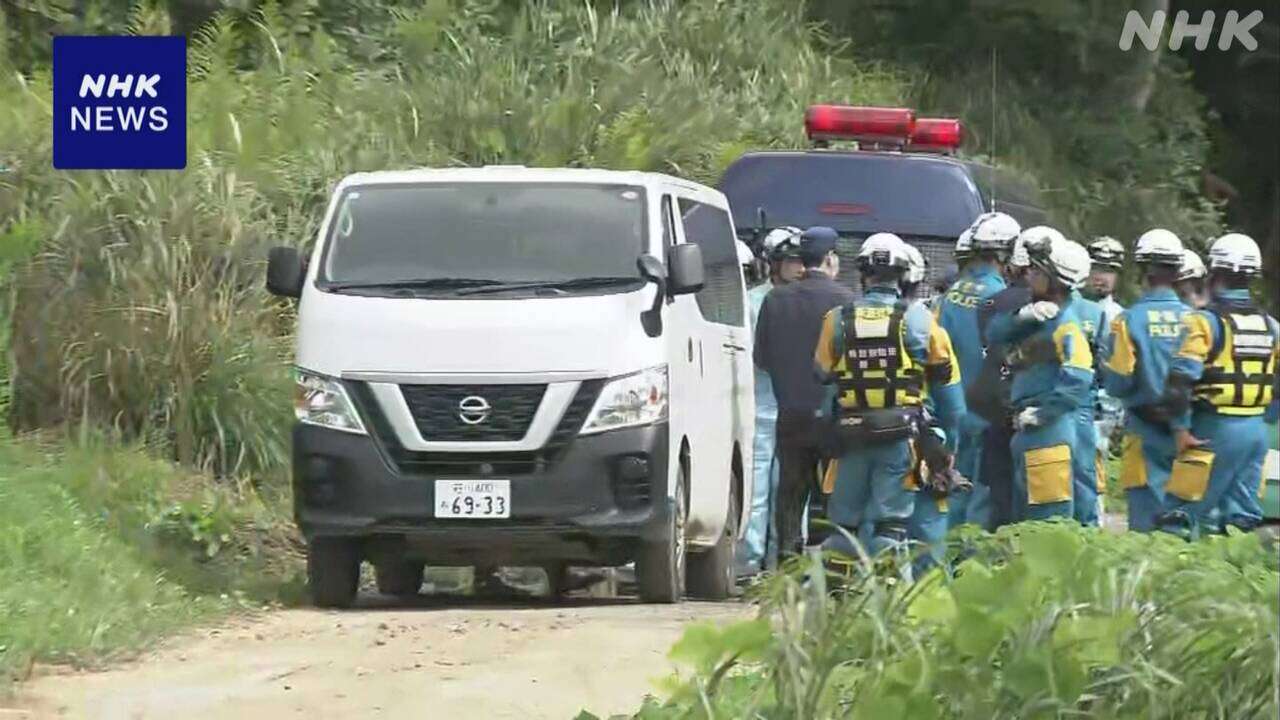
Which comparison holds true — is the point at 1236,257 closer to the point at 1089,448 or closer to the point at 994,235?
the point at 1089,448

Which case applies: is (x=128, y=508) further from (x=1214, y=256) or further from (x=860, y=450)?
(x=1214, y=256)

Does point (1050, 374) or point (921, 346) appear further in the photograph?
point (1050, 374)

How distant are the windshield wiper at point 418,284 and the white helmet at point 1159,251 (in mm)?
2970

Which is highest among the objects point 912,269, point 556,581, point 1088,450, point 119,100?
point 119,100

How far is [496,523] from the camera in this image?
447 inches

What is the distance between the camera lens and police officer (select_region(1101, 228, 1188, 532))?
1181cm

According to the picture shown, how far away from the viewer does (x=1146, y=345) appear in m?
11.8

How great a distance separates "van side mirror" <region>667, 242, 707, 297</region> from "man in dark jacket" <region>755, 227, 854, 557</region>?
70.0 inches

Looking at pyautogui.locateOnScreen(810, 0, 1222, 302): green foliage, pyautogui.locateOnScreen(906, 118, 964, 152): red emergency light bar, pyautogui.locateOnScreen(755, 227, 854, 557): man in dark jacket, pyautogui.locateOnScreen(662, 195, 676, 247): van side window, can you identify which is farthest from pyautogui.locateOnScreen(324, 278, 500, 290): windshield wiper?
pyautogui.locateOnScreen(810, 0, 1222, 302): green foliage

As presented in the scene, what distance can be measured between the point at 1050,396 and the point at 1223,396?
77 cm

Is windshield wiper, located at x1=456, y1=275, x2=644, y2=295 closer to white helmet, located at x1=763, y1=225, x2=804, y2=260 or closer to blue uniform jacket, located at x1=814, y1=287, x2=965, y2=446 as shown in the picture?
blue uniform jacket, located at x1=814, y1=287, x2=965, y2=446

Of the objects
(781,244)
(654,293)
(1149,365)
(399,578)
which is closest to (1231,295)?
(1149,365)

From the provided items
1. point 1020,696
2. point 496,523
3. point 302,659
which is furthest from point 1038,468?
point 1020,696

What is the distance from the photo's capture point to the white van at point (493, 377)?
37.1ft
